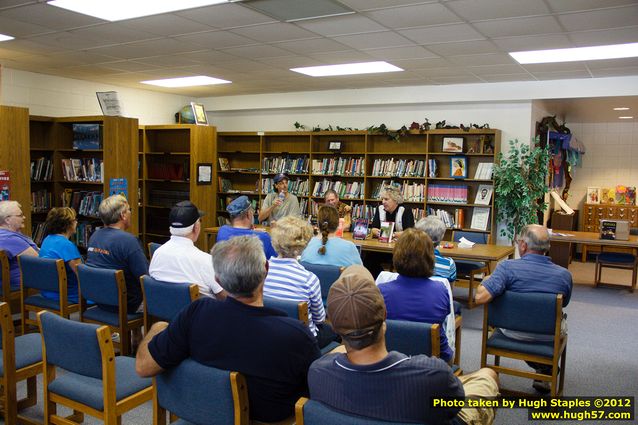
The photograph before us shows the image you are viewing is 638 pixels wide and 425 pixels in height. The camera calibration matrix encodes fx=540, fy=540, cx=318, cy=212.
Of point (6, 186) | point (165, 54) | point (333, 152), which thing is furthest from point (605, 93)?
point (6, 186)

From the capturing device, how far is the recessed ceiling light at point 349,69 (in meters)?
6.77

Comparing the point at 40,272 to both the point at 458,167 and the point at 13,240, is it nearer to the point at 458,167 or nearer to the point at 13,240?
the point at 13,240

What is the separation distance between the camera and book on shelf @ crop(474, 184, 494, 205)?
7.82 metres

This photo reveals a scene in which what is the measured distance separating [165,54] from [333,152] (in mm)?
3378

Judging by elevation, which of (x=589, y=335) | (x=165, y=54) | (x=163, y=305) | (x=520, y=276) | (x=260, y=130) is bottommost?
(x=589, y=335)

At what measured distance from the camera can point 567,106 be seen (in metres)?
8.53

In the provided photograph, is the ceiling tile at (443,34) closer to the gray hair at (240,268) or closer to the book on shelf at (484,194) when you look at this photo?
the book on shelf at (484,194)

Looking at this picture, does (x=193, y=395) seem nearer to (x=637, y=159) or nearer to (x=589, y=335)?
(x=589, y=335)

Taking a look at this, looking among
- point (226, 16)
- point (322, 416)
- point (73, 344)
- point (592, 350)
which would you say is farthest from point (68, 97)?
point (322, 416)

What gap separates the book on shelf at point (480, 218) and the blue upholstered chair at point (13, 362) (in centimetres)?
618

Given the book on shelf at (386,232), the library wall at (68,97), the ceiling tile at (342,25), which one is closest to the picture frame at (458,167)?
the book on shelf at (386,232)

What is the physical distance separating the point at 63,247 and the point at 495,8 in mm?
3866

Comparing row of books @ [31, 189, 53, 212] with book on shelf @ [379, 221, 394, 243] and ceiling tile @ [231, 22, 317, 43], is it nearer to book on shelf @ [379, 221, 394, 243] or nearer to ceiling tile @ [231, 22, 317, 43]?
ceiling tile @ [231, 22, 317, 43]

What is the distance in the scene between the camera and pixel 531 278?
3.43 m
